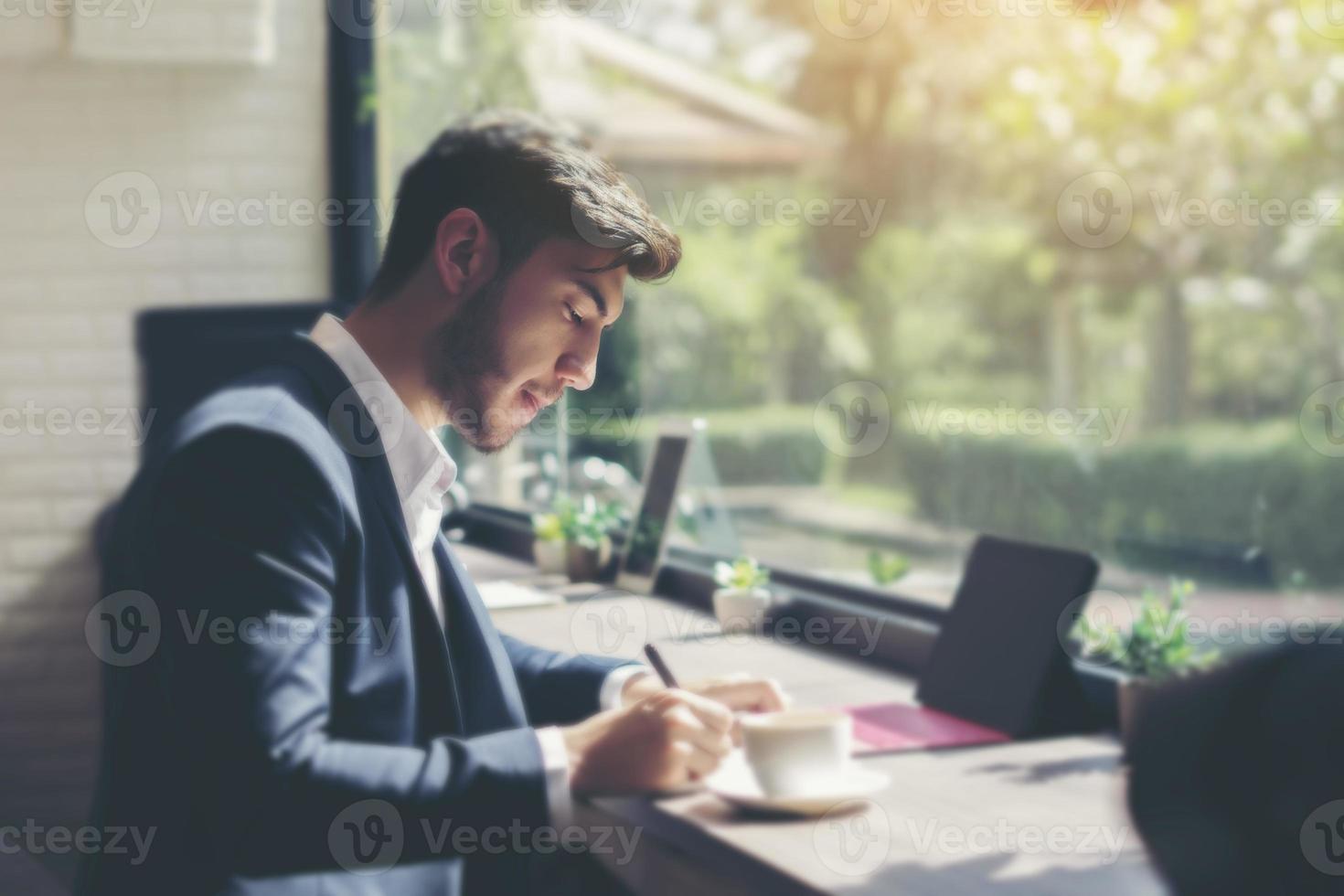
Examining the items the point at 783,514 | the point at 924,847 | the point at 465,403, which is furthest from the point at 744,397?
the point at 924,847

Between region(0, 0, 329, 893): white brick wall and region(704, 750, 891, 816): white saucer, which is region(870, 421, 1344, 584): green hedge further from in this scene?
region(0, 0, 329, 893): white brick wall

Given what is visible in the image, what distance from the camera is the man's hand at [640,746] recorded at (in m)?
1.20

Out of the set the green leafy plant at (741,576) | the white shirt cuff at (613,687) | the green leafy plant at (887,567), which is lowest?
the green leafy plant at (741,576)

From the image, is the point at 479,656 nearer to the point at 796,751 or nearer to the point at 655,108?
the point at 796,751

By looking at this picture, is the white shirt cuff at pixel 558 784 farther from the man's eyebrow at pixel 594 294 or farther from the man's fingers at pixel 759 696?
the man's eyebrow at pixel 594 294

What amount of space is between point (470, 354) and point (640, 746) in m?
0.47

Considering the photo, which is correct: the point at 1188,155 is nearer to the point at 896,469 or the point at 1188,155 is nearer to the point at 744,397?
the point at 896,469

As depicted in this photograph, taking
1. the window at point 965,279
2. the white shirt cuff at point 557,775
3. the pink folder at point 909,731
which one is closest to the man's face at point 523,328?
the white shirt cuff at point 557,775

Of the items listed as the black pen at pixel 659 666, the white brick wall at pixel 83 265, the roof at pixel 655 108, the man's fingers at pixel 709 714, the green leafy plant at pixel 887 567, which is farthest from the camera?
the white brick wall at pixel 83 265

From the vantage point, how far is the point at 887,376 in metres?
2.68

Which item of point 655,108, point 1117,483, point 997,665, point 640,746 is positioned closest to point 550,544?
point 655,108

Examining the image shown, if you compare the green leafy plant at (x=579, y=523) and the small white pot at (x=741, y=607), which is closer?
the small white pot at (x=741, y=607)

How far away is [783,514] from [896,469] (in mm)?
427

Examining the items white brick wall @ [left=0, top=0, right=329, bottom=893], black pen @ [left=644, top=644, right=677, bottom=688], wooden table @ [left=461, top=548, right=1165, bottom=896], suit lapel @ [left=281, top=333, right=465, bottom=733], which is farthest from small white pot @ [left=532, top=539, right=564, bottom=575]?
suit lapel @ [left=281, top=333, right=465, bottom=733]
